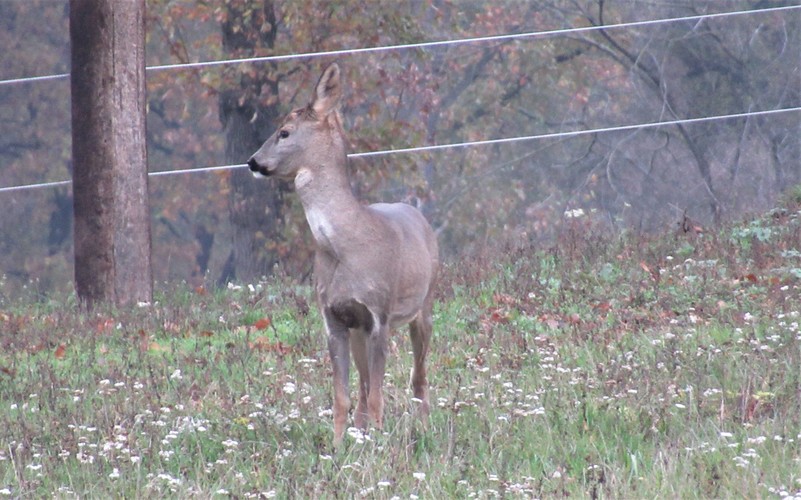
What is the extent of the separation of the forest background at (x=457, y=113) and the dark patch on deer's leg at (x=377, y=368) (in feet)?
24.3

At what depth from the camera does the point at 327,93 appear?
7.11 metres

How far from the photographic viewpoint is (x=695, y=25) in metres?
20.8

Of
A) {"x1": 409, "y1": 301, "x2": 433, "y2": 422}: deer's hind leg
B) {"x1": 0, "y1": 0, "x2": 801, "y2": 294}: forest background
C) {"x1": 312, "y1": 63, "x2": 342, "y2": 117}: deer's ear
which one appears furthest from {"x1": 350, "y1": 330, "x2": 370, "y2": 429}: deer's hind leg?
{"x1": 0, "y1": 0, "x2": 801, "y2": 294}: forest background

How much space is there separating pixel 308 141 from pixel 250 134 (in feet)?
40.2

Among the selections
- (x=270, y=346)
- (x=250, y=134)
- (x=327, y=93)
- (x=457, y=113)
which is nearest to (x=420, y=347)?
(x=327, y=93)

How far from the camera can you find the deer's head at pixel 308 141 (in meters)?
6.98

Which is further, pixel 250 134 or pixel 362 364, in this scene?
pixel 250 134

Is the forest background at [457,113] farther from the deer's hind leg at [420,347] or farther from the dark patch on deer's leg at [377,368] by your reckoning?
the dark patch on deer's leg at [377,368]

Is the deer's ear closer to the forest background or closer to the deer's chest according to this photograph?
the deer's chest

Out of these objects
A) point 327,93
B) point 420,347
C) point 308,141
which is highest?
point 327,93

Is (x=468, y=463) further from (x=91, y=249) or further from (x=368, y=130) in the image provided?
(x=368, y=130)

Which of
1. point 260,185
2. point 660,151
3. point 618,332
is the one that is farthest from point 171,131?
point 618,332

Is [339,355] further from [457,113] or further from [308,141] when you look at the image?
[457,113]

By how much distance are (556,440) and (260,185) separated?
1285 cm
